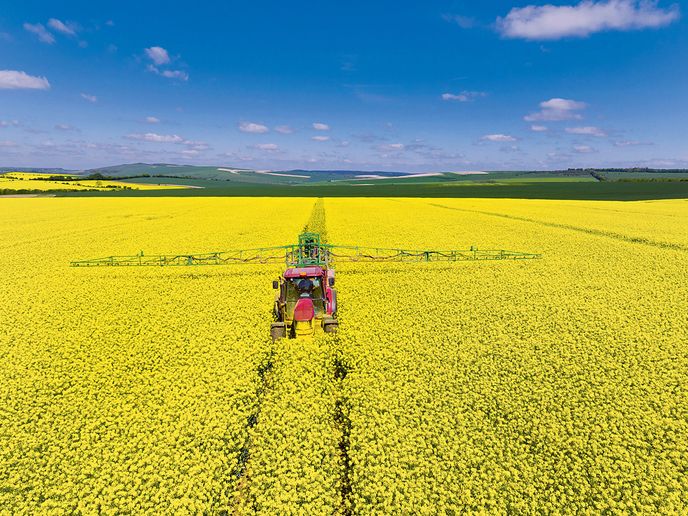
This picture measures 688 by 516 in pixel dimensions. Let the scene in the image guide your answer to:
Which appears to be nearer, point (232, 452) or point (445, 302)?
point (232, 452)

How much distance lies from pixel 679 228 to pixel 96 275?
169ft

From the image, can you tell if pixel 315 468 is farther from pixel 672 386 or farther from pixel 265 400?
pixel 672 386

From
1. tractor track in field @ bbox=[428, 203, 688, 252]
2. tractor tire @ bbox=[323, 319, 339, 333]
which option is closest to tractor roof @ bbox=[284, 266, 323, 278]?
tractor tire @ bbox=[323, 319, 339, 333]

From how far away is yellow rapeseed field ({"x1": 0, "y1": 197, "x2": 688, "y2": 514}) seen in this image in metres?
6.85

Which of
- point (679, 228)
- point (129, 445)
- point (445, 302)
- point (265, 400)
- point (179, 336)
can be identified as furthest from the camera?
point (679, 228)

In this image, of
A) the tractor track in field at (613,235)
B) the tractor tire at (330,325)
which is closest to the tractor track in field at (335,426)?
the tractor tire at (330,325)

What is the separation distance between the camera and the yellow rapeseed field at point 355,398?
685 cm

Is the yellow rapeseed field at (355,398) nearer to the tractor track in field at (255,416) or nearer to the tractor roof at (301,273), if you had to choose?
the tractor track in field at (255,416)

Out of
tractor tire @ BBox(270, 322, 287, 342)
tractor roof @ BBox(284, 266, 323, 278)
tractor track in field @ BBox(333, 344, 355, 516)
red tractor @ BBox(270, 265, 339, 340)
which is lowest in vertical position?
tractor track in field @ BBox(333, 344, 355, 516)

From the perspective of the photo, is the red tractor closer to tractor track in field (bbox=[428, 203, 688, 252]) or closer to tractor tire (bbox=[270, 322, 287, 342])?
tractor tire (bbox=[270, 322, 287, 342])

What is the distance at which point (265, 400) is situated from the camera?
942cm

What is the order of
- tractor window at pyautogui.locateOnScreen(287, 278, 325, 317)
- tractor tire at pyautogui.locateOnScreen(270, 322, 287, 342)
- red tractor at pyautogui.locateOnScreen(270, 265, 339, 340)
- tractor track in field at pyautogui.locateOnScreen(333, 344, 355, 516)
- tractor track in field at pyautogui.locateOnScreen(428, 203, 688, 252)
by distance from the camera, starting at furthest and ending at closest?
1. tractor track in field at pyautogui.locateOnScreen(428, 203, 688, 252)
2. tractor window at pyautogui.locateOnScreen(287, 278, 325, 317)
3. red tractor at pyautogui.locateOnScreen(270, 265, 339, 340)
4. tractor tire at pyautogui.locateOnScreen(270, 322, 287, 342)
5. tractor track in field at pyautogui.locateOnScreen(333, 344, 355, 516)

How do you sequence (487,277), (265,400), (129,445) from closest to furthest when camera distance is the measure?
(129,445) → (265,400) → (487,277)

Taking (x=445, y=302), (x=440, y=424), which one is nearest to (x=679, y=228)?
(x=445, y=302)
